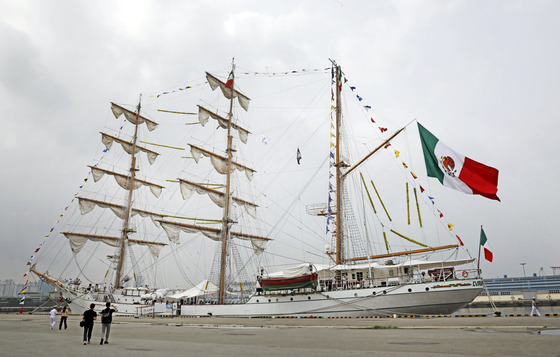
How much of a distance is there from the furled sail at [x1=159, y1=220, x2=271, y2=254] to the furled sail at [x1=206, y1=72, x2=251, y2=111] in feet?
60.5

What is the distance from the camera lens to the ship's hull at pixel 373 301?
2333cm

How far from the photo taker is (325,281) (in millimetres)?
30359

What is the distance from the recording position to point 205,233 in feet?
135

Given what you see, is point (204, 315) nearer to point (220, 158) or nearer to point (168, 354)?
point (220, 158)

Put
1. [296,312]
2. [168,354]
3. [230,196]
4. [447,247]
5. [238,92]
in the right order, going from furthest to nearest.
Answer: [238,92]
[230,196]
[296,312]
[447,247]
[168,354]

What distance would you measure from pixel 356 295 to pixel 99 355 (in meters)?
21.3

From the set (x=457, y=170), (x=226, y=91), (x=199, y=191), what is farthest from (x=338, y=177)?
(x=226, y=91)

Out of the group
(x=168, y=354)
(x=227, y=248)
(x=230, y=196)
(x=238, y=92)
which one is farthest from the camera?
(x=238, y=92)

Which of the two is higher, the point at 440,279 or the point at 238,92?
the point at 238,92

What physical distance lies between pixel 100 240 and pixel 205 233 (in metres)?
16.5

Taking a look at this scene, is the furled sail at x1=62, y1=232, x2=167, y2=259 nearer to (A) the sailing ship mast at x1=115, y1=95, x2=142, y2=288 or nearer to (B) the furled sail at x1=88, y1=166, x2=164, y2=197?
(A) the sailing ship mast at x1=115, y1=95, x2=142, y2=288

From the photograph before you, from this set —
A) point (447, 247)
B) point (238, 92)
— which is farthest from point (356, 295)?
point (238, 92)

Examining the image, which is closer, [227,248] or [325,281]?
[325,281]

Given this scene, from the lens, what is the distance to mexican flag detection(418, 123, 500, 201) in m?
16.6
